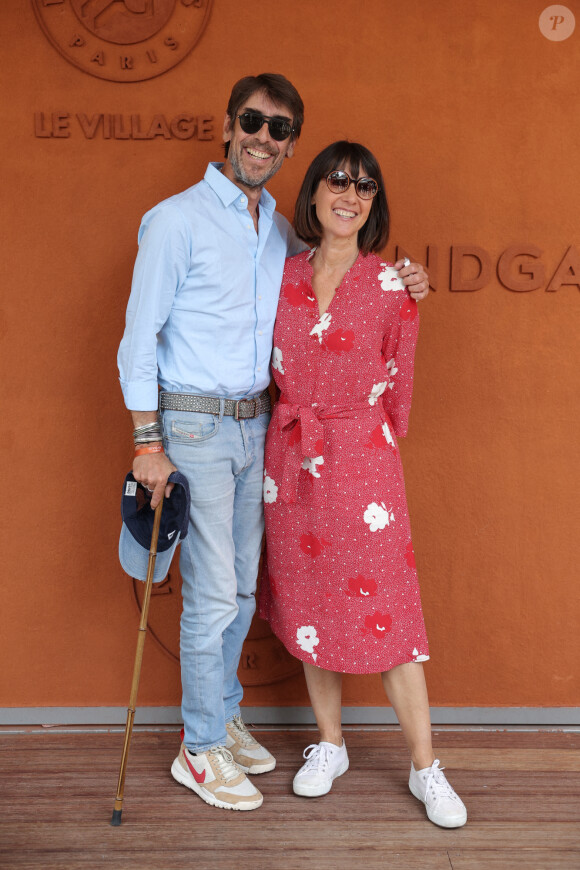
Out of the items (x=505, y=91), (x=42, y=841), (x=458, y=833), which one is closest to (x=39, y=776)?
(x=42, y=841)

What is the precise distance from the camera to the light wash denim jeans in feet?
7.32

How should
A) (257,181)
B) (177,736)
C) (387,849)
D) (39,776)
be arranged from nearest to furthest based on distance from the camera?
(387,849) < (257,181) < (39,776) < (177,736)

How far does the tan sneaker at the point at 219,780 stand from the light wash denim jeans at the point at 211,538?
0.04 m

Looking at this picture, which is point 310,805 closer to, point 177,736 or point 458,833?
point 458,833

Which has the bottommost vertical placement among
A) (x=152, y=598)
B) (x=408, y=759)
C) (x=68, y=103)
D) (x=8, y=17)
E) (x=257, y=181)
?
(x=408, y=759)

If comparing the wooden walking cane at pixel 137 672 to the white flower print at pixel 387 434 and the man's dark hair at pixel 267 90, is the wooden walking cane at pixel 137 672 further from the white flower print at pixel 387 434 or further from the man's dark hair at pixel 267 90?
the man's dark hair at pixel 267 90

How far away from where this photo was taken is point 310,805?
2309 mm

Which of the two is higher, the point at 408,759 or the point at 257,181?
the point at 257,181

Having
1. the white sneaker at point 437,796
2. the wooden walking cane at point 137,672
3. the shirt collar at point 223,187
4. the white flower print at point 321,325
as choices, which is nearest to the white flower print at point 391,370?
the white flower print at point 321,325

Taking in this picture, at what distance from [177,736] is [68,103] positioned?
209 cm

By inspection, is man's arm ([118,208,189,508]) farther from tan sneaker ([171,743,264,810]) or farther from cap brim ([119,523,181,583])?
tan sneaker ([171,743,264,810])

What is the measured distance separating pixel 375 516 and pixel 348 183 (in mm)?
916

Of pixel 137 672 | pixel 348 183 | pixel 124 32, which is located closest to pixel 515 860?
pixel 137 672

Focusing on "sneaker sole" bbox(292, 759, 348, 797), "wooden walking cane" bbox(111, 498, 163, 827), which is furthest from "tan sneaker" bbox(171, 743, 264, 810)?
"wooden walking cane" bbox(111, 498, 163, 827)
